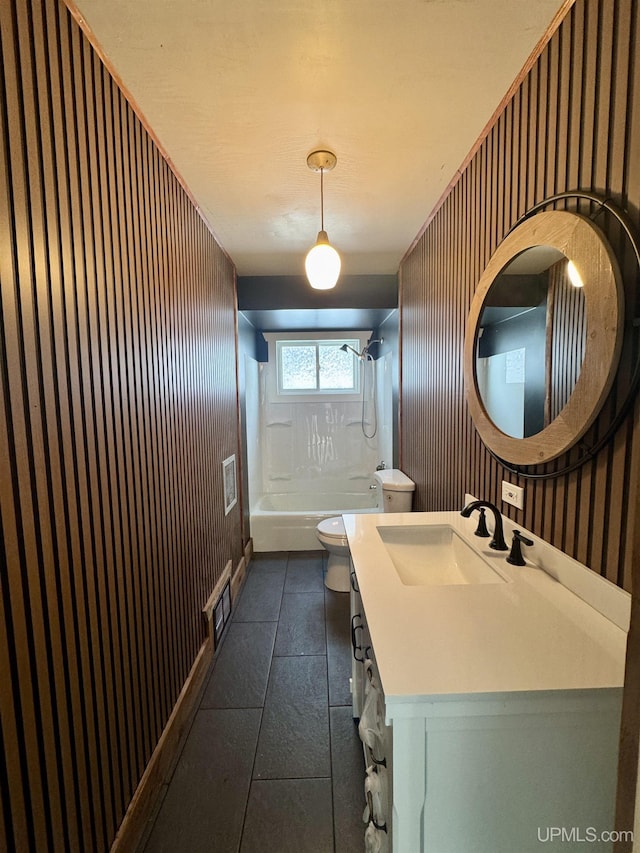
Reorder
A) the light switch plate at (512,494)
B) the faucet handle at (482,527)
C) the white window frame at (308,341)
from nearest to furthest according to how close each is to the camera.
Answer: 1. the light switch plate at (512,494)
2. the faucet handle at (482,527)
3. the white window frame at (308,341)

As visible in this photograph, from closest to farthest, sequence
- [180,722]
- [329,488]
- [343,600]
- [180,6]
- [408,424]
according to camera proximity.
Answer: [180,6] → [180,722] → [343,600] → [408,424] → [329,488]

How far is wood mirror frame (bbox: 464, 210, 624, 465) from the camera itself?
84 cm

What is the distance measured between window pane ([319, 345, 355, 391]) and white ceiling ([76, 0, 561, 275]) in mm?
2438

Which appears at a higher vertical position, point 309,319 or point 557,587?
point 309,319

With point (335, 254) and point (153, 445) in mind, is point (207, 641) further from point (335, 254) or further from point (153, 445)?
point (335, 254)

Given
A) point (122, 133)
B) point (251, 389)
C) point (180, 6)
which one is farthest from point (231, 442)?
point (180, 6)

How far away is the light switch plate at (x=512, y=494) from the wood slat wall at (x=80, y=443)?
4.48 feet

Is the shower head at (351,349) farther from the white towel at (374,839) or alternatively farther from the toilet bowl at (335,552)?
the white towel at (374,839)

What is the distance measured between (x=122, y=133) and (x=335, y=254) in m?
0.86

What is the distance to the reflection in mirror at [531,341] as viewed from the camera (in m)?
0.99

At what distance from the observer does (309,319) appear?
3510mm

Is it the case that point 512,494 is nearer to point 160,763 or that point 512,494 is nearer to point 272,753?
point 272,753

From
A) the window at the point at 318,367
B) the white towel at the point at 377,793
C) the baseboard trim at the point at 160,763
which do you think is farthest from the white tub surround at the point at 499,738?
the window at the point at 318,367

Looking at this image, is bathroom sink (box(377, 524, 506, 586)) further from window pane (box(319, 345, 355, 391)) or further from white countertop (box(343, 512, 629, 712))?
window pane (box(319, 345, 355, 391))
